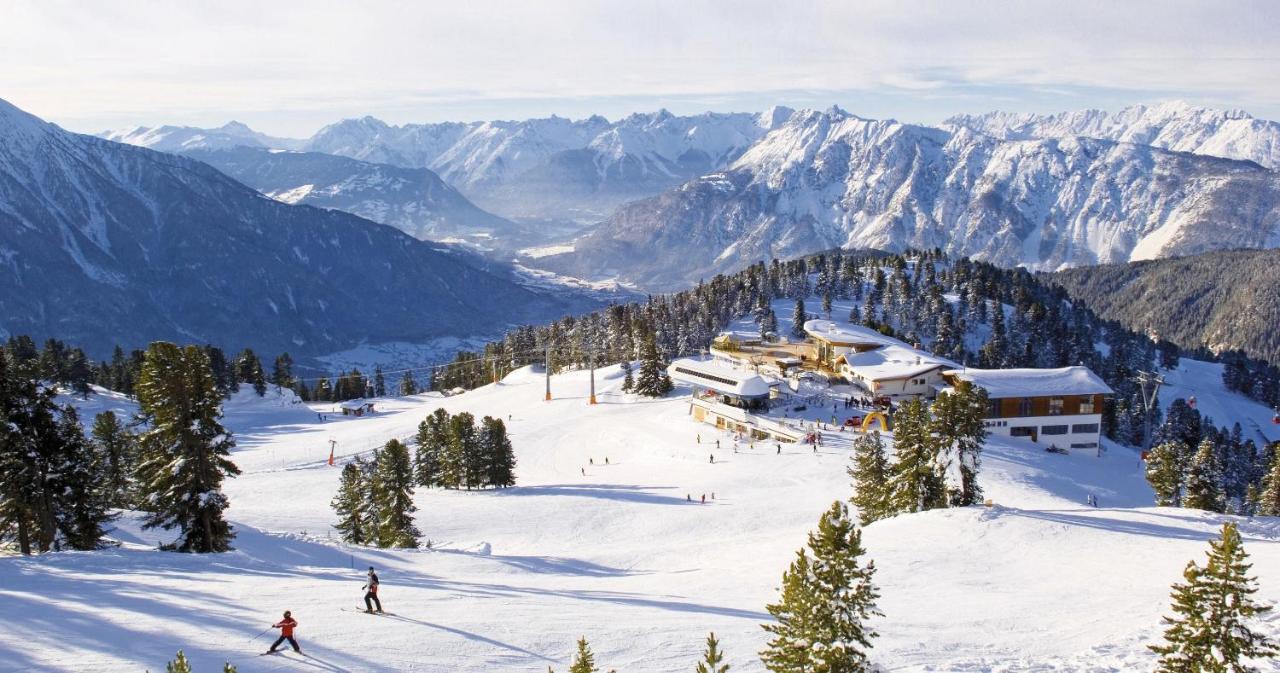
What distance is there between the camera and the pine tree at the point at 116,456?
60.6 meters

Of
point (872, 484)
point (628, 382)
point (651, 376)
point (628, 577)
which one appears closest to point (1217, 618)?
point (628, 577)

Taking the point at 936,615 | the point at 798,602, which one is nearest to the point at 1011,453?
the point at 936,615

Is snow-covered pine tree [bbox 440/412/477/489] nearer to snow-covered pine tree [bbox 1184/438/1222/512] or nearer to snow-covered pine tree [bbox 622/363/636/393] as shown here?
snow-covered pine tree [bbox 622/363/636/393]

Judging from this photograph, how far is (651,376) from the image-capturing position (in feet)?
345

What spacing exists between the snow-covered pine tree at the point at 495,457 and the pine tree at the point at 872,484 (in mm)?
28547

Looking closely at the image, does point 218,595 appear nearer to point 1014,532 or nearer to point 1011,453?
point 1014,532

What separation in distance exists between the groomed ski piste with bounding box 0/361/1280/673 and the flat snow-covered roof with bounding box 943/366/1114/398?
368 inches

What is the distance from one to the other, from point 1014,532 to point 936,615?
1381cm

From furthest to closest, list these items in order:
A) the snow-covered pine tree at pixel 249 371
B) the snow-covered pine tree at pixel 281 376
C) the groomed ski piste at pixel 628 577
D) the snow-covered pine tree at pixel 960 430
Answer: the snow-covered pine tree at pixel 281 376, the snow-covered pine tree at pixel 249 371, the snow-covered pine tree at pixel 960 430, the groomed ski piste at pixel 628 577

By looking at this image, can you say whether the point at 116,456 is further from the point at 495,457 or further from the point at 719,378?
the point at 719,378

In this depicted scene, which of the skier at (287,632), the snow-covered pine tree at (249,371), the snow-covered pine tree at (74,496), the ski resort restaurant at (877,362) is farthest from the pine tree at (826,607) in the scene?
the snow-covered pine tree at (249,371)

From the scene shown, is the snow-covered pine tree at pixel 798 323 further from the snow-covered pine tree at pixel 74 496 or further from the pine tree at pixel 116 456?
the snow-covered pine tree at pixel 74 496

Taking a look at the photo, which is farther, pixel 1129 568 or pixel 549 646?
pixel 1129 568

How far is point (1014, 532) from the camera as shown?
42000 mm
